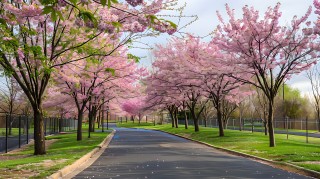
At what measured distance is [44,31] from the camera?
61.9ft

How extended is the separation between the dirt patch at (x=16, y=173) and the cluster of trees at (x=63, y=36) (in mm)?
3532

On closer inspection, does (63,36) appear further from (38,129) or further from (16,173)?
(16,173)

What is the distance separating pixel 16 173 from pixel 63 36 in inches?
363

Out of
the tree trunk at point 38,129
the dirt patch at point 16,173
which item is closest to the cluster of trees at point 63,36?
the tree trunk at point 38,129

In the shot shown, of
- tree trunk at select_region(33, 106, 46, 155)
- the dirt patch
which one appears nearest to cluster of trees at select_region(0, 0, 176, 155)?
tree trunk at select_region(33, 106, 46, 155)

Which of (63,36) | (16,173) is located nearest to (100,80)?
(63,36)

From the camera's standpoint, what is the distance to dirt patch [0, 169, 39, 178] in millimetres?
10984

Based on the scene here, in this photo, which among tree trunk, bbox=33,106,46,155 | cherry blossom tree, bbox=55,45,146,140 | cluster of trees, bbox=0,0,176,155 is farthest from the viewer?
cherry blossom tree, bbox=55,45,146,140

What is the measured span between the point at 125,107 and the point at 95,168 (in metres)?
78.7

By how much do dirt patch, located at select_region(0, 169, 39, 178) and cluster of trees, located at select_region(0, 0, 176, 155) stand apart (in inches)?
139

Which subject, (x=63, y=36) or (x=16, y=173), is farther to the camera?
(x=63, y=36)

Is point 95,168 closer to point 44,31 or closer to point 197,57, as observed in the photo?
point 44,31

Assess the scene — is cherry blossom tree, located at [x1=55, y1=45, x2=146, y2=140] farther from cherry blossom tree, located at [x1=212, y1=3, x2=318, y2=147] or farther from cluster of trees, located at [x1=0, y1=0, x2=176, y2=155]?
cherry blossom tree, located at [x1=212, y1=3, x2=318, y2=147]

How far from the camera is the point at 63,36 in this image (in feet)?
63.6
